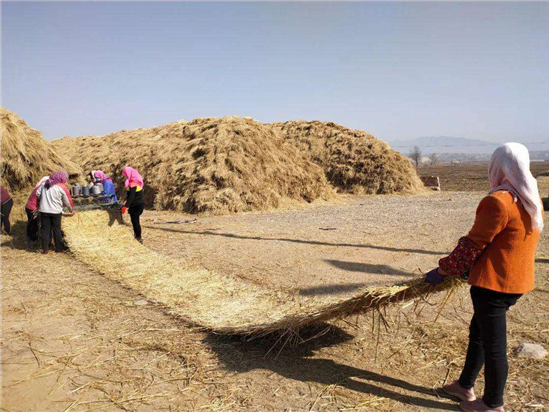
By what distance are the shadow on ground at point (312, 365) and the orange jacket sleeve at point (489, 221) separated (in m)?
1.18

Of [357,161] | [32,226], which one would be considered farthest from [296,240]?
[357,161]

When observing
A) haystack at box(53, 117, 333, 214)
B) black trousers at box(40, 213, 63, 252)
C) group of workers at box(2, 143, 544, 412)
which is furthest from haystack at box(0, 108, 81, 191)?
group of workers at box(2, 143, 544, 412)

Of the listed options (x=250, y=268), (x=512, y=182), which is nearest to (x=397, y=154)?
(x=250, y=268)

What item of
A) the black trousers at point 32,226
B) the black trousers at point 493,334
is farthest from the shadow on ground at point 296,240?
the black trousers at point 493,334

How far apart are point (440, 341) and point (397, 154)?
59.4 feet

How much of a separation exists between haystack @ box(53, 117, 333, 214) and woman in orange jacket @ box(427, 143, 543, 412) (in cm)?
1084

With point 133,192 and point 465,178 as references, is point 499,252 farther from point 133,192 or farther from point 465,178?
point 465,178

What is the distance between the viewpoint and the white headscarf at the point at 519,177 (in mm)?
2275

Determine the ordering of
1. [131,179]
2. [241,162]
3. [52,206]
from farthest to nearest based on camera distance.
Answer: [241,162], [131,179], [52,206]

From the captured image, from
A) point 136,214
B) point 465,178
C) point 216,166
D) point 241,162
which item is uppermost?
point 241,162

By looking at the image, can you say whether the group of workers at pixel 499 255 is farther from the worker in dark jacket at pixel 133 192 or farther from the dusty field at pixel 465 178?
the dusty field at pixel 465 178

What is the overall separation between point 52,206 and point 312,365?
18.7 feet

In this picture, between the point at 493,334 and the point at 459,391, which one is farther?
the point at 459,391

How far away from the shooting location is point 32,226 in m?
7.80
